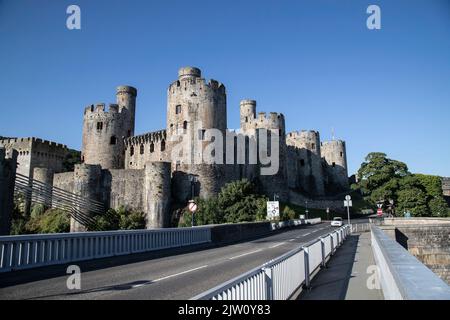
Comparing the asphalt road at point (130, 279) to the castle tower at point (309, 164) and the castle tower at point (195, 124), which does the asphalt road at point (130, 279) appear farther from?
the castle tower at point (309, 164)

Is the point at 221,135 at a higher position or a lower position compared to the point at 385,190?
higher

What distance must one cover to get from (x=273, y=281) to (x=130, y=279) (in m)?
4.27

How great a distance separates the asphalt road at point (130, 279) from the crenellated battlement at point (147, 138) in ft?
135

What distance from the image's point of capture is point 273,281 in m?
5.54

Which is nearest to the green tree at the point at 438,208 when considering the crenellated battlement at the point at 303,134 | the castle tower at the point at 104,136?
the crenellated battlement at the point at 303,134

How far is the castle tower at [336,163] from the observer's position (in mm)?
79188

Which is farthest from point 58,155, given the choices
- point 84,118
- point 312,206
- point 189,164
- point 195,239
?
point 195,239

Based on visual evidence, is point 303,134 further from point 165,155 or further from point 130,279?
point 130,279

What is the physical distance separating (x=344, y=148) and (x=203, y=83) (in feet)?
155

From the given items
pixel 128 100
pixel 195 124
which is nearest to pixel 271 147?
pixel 195 124

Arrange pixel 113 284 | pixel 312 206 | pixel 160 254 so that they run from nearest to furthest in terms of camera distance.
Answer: pixel 113 284
pixel 160 254
pixel 312 206

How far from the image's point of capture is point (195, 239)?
677 inches

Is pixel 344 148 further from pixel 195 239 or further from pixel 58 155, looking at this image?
pixel 195 239
